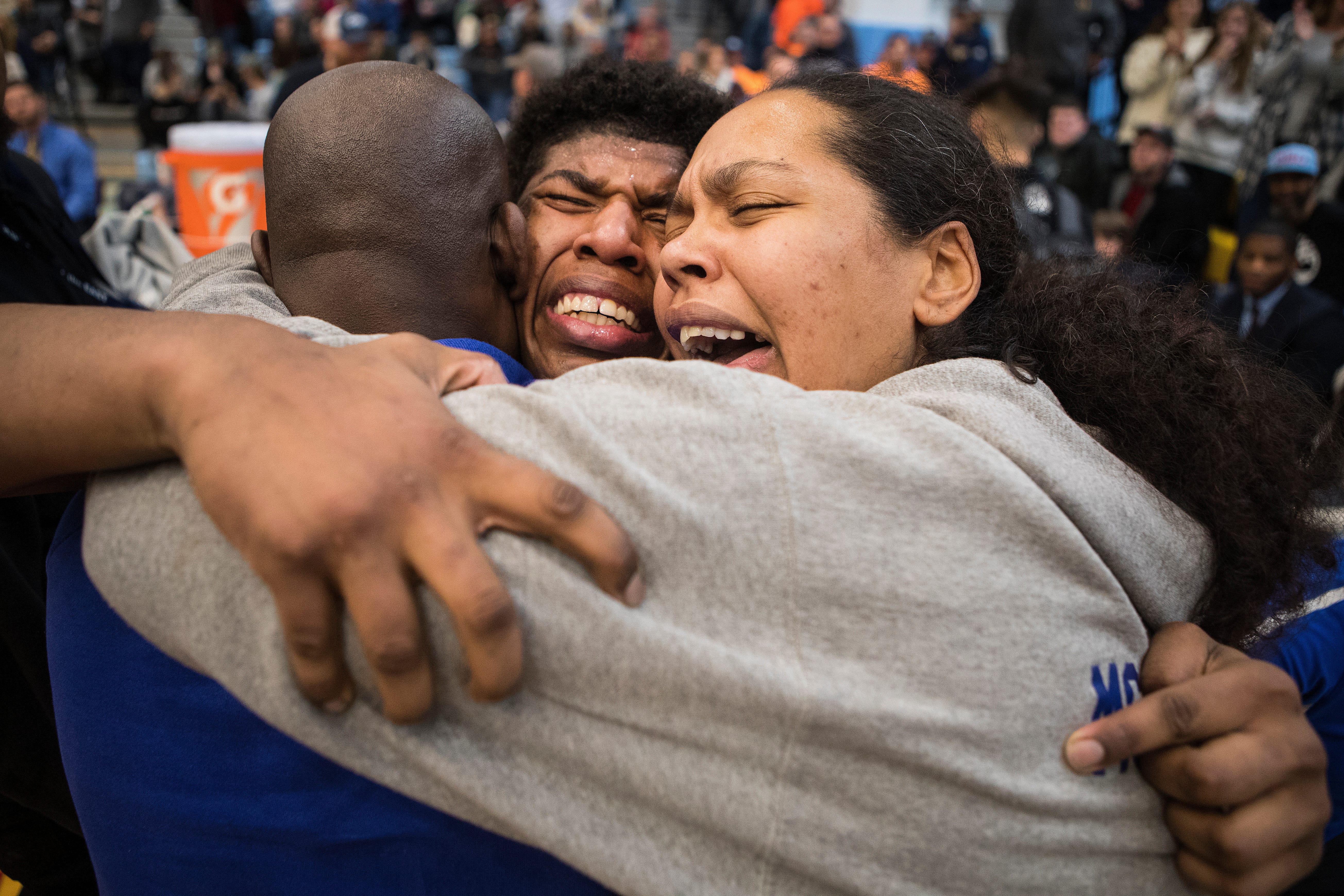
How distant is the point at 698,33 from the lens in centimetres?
1650

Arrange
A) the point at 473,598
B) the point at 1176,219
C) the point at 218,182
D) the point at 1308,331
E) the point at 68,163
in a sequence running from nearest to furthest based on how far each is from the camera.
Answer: the point at 473,598, the point at 218,182, the point at 1308,331, the point at 1176,219, the point at 68,163

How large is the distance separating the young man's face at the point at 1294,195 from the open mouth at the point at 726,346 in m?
6.89

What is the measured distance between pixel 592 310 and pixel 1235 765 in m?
1.53

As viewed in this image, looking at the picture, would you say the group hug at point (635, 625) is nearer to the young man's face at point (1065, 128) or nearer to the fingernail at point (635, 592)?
the fingernail at point (635, 592)

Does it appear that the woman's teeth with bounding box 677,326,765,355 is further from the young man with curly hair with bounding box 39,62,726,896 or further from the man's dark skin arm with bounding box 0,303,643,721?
the man's dark skin arm with bounding box 0,303,643,721

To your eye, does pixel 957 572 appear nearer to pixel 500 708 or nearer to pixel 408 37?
pixel 500 708

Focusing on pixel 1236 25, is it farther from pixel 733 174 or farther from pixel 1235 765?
pixel 1235 765

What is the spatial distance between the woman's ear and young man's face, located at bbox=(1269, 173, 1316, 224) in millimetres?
6648

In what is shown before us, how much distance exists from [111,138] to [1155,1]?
14369 millimetres

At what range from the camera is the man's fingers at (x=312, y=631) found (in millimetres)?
961

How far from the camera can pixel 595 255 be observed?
7.26 ft

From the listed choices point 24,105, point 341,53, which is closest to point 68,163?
point 24,105

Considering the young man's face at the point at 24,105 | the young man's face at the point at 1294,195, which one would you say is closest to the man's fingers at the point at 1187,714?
the young man's face at the point at 1294,195

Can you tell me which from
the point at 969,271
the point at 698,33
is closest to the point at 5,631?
the point at 969,271
